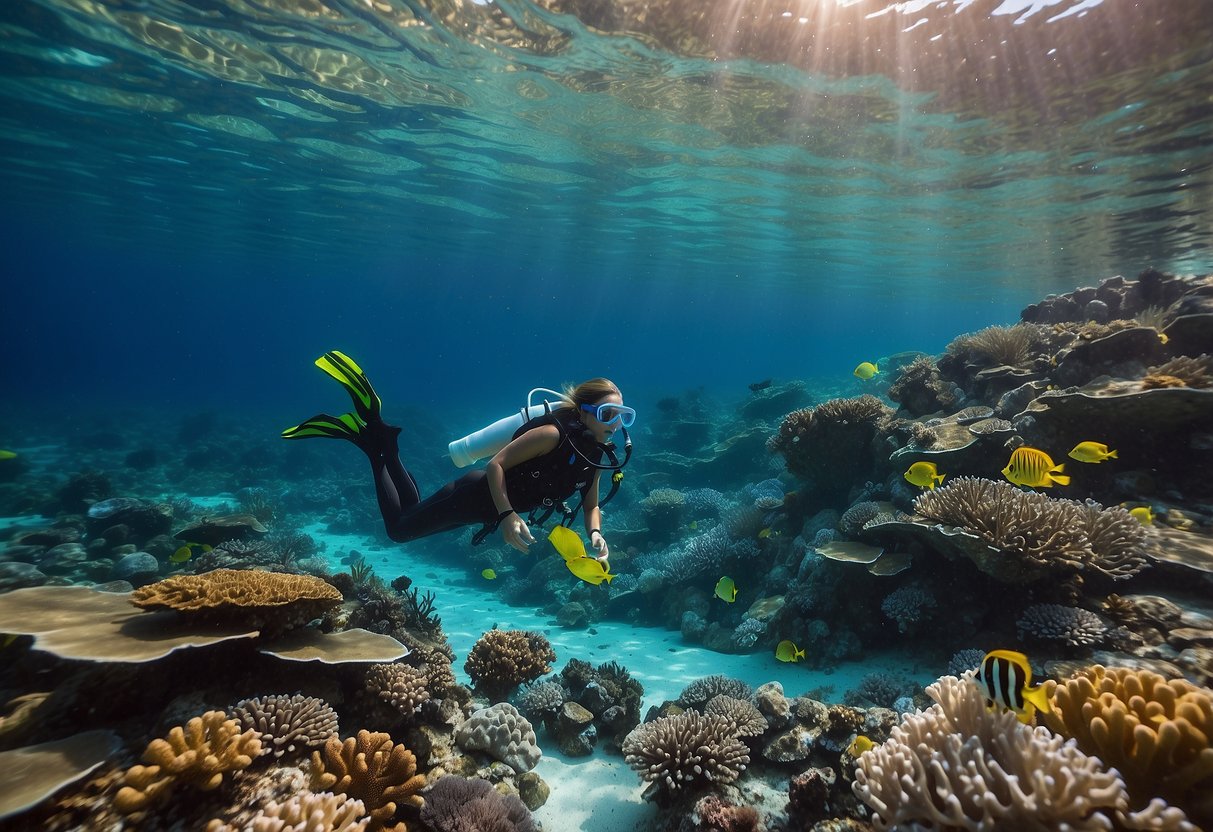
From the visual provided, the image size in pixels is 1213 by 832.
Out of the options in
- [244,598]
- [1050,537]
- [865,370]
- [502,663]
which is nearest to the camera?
[244,598]

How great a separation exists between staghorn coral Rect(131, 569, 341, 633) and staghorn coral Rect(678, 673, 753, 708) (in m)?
3.92

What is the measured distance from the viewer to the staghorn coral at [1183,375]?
6.03m

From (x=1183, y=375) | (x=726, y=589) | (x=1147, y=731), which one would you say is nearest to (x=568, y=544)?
(x=1147, y=731)

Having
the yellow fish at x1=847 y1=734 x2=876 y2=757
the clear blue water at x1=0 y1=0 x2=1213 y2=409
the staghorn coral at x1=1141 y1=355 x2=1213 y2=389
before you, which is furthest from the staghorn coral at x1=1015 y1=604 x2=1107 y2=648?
the clear blue water at x1=0 y1=0 x2=1213 y2=409

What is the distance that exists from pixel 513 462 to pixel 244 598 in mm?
2151

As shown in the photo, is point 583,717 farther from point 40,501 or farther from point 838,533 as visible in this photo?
point 40,501

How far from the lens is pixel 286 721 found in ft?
10.9

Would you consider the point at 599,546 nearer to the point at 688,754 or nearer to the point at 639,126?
the point at 688,754

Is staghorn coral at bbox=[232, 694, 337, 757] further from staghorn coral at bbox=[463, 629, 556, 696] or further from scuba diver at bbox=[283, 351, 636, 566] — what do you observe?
staghorn coral at bbox=[463, 629, 556, 696]

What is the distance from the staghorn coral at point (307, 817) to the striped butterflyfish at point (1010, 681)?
123 inches

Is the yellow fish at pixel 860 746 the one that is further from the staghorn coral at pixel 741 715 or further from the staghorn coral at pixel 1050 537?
the staghorn coral at pixel 1050 537

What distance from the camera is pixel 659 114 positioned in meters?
→ 16.1

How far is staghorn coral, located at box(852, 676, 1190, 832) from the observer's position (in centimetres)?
204

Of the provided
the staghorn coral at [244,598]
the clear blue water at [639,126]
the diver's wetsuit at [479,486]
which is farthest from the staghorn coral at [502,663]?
the clear blue water at [639,126]
